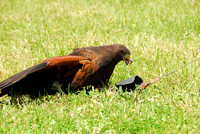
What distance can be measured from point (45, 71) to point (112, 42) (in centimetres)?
219

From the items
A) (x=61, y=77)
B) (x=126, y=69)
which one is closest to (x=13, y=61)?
(x=61, y=77)

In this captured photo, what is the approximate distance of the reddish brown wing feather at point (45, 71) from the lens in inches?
131

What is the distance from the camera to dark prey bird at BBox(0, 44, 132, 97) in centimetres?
362

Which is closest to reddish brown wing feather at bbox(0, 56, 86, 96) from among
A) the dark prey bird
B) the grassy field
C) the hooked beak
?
the dark prey bird

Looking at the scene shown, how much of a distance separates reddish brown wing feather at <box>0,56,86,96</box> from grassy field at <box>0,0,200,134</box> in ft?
0.94

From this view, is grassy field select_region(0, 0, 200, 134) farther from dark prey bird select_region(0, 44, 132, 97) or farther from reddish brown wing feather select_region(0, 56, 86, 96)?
reddish brown wing feather select_region(0, 56, 86, 96)

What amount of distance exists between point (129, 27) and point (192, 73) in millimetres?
2698

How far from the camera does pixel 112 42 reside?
5473 mm

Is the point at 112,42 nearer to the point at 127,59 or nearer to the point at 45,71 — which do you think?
the point at 127,59

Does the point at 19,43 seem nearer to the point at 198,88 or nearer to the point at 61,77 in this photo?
the point at 61,77

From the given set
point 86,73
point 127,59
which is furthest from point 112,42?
point 86,73

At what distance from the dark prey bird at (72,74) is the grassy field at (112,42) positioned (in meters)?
0.18

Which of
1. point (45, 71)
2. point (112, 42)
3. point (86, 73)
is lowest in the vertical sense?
point (86, 73)

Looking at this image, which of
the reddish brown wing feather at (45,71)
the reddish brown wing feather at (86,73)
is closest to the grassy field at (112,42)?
the reddish brown wing feather at (86,73)
